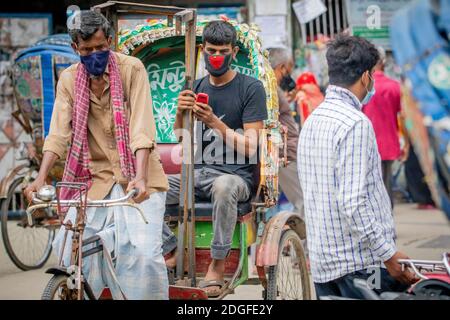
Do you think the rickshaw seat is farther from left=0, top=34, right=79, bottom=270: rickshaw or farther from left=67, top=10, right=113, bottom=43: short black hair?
left=0, top=34, right=79, bottom=270: rickshaw

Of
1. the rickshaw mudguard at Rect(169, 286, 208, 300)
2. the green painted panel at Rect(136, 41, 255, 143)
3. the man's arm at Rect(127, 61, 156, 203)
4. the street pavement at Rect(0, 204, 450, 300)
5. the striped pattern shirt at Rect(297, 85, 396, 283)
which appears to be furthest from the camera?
the street pavement at Rect(0, 204, 450, 300)

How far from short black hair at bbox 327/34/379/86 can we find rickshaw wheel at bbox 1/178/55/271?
4388 mm

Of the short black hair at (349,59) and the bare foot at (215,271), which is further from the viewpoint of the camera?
the bare foot at (215,271)

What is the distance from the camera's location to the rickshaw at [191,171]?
5.09m

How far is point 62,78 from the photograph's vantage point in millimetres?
4574

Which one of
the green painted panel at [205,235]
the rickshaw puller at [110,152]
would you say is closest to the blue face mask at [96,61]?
the rickshaw puller at [110,152]

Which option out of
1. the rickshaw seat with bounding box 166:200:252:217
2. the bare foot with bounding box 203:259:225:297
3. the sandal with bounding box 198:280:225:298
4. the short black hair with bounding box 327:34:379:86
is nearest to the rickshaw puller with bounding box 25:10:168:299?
the sandal with bounding box 198:280:225:298

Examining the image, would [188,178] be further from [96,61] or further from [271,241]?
[96,61]

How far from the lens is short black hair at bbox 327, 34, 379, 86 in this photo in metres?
3.80

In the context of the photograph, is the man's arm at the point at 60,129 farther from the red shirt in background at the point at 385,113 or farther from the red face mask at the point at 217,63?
the red shirt in background at the point at 385,113

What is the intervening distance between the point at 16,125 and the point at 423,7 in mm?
9577

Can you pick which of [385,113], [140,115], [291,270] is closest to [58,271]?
[140,115]

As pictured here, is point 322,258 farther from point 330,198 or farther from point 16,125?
point 16,125
